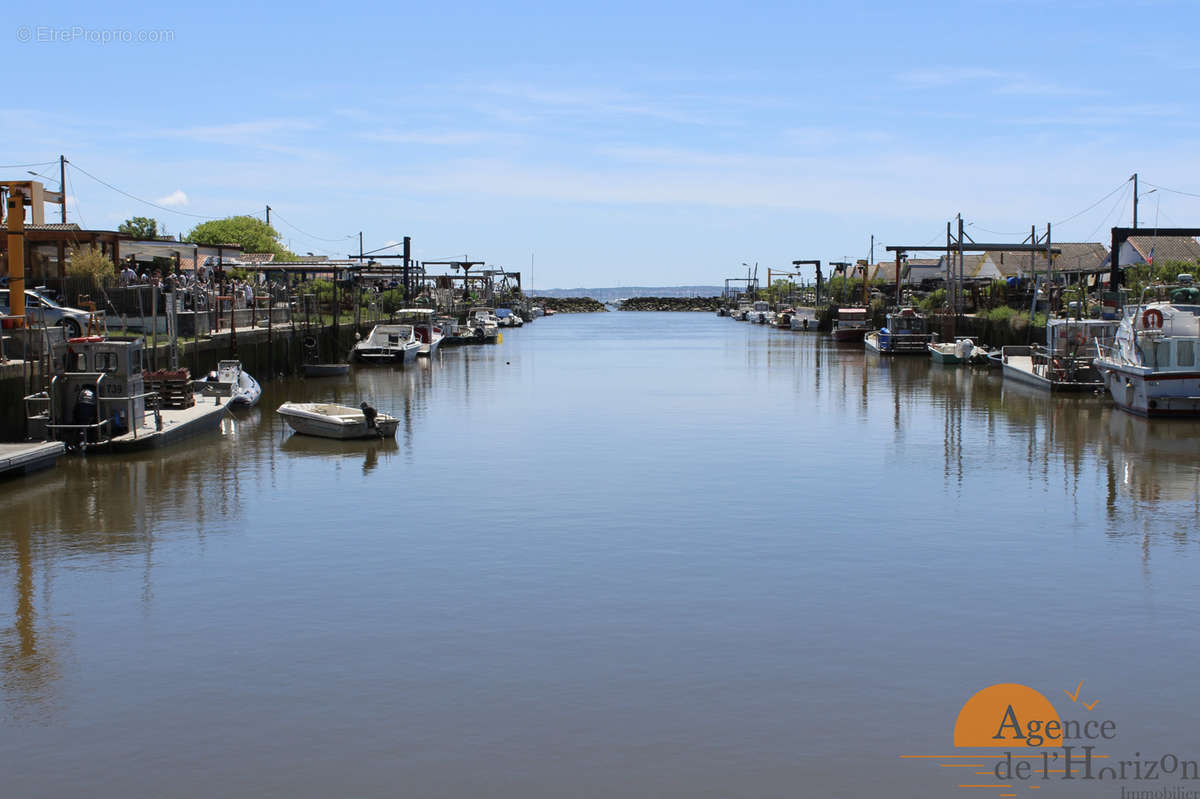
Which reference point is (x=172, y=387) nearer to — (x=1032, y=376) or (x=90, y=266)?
(x=90, y=266)

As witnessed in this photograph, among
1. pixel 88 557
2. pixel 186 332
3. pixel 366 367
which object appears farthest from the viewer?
pixel 366 367

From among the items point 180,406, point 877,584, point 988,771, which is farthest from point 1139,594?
point 180,406

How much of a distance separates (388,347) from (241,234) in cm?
5758

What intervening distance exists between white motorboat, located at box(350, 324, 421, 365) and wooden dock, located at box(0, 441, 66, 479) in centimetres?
4262

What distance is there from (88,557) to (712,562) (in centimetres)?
1157

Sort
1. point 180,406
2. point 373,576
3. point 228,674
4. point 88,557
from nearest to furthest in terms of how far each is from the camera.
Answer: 1. point 228,674
2. point 373,576
3. point 88,557
4. point 180,406

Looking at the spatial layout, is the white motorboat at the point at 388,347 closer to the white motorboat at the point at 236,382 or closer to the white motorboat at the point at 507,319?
the white motorboat at the point at 236,382

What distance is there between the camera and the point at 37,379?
3209cm

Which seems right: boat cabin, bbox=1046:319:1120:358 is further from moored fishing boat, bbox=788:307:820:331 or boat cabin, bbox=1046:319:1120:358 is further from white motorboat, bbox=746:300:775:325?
white motorboat, bbox=746:300:775:325

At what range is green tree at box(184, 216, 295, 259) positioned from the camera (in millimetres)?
121250

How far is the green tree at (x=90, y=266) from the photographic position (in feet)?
173

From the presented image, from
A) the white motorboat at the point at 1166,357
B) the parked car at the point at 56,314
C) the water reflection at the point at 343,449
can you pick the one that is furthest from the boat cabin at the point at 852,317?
the parked car at the point at 56,314

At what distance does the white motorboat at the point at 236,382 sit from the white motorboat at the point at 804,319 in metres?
94.6

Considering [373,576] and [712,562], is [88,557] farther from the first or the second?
[712,562]
